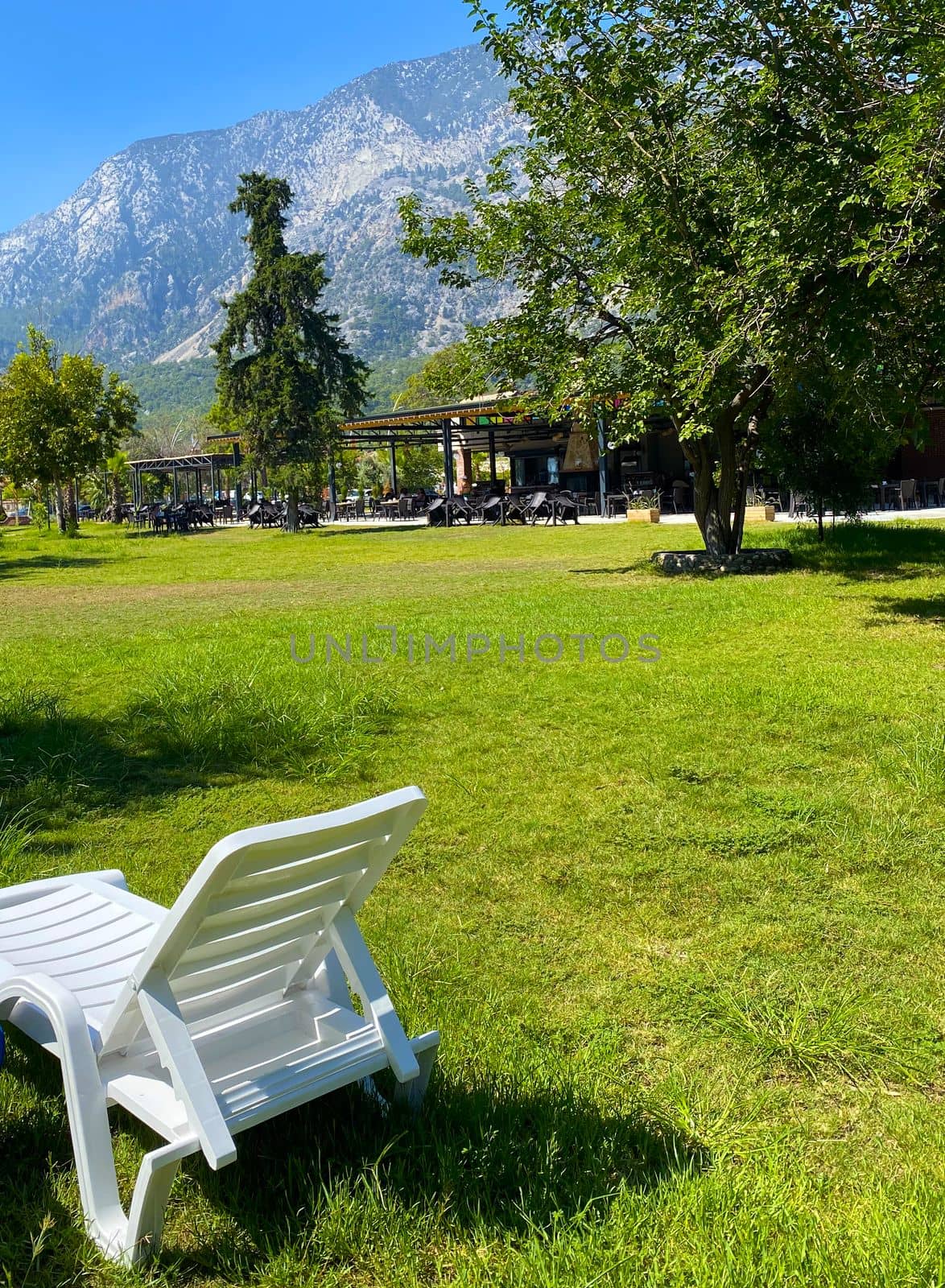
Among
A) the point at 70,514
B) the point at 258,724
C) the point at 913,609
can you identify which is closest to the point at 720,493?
the point at 913,609

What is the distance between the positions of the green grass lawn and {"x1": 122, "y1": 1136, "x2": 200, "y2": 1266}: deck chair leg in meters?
0.06

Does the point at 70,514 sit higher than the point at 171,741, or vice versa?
the point at 70,514

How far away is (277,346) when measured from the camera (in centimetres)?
2742

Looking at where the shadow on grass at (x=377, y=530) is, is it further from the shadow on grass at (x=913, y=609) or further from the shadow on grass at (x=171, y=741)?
the shadow on grass at (x=171, y=741)

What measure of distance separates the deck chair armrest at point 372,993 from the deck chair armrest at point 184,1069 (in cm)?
37

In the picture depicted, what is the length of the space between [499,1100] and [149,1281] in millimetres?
811

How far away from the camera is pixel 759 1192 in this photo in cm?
199

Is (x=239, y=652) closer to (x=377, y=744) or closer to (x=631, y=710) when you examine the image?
(x=377, y=744)

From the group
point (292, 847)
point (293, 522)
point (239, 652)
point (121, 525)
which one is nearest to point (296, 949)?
point (292, 847)

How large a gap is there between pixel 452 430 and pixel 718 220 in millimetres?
21902

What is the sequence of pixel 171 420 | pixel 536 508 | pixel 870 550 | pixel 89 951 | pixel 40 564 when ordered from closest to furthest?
pixel 89 951
pixel 870 550
pixel 40 564
pixel 536 508
pixel 171 420

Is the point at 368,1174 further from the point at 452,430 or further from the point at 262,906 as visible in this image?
the point at 452,430

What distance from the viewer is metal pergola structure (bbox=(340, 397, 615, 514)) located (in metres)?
28.4

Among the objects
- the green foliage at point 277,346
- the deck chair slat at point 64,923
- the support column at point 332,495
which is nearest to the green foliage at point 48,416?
the green foliage at point 277,346
